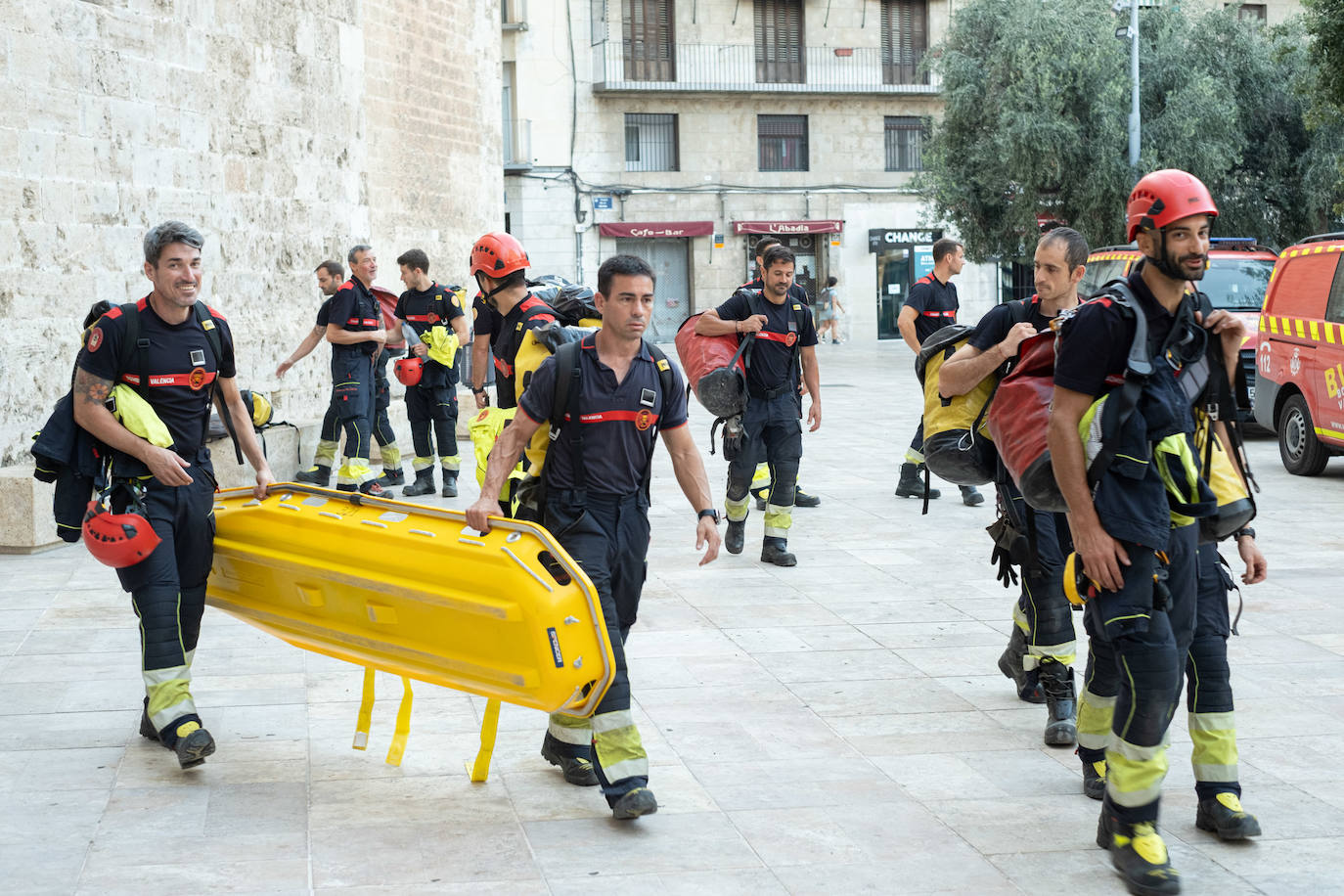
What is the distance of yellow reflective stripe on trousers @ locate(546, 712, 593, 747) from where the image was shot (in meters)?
5.05

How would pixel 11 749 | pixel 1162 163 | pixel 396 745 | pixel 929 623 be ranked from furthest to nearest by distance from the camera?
1. pixel 1162 163
2. pixel 929 623
3. pixel 11 749
4. pixel 396 745

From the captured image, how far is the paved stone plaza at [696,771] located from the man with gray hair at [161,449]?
317 millimetres

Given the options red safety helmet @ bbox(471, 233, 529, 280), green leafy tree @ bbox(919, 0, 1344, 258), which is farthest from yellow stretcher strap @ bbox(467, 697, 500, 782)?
green leafy tree @ bbox(919, 0, 1344, 258)

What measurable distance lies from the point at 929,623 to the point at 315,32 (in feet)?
30.6

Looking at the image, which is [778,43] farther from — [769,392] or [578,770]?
[578,770]

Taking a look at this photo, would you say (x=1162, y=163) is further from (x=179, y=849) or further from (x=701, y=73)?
(x=179, y=849)

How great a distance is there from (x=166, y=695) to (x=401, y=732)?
2.79ft

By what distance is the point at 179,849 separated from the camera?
14.5 ft

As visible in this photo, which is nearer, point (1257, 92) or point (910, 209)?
point (1257, 92)

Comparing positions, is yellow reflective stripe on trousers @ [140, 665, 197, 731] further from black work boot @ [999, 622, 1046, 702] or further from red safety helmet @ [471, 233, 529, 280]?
black work boot @ [999, 622, 1046, 702]

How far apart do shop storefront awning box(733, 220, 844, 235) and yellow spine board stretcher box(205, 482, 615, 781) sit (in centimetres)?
3379

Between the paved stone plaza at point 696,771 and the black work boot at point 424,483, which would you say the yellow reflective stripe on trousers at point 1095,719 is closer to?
the paved stone plaza at point 696,771

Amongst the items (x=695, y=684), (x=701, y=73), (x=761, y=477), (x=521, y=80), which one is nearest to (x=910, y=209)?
(x=701, y=73)

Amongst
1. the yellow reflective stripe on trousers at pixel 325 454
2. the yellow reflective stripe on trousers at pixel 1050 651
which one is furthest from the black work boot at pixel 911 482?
the yellow reflective stripe on trousers at pixel 1050 651
